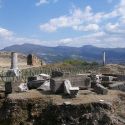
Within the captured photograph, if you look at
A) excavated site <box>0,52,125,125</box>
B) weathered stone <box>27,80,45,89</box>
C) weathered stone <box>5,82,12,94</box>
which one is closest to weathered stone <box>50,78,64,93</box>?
excavated site <box>0,52,125,125</box>

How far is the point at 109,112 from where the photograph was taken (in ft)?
48.3

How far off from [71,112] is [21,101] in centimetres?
234

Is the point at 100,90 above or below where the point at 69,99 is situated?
above

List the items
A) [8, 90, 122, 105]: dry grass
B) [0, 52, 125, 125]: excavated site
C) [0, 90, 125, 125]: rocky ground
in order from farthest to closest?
[8, 90, 122, 105]: dry grass → [0, 52, 125, 125]: excavated site → [0, 90, 125, 125]: rocky ground

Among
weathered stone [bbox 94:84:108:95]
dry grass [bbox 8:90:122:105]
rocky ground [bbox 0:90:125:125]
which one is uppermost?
weathered stone [bbox 94:84:108:95]

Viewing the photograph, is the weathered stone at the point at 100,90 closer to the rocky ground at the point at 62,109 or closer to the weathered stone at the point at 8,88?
the rocky ground at the point at 62,109


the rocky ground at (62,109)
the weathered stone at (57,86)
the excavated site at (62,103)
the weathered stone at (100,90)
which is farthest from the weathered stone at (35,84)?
the weathered stone at (100,90)

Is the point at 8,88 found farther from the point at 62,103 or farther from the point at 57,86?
the point at 62,103

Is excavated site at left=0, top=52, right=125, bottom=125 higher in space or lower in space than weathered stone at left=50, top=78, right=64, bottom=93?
lower

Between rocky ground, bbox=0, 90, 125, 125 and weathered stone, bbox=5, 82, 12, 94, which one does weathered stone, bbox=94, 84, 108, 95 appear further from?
weathered stone, bbox=5, 82, 12, 94

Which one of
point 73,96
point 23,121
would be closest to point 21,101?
point 23,121

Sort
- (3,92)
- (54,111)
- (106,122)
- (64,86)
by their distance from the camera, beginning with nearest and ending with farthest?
(106,122) → (54,111) → (64,86) → (3,92)

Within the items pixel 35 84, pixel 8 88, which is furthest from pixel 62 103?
pixel 8 88

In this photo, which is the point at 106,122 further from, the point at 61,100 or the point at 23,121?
the point at 23,121
